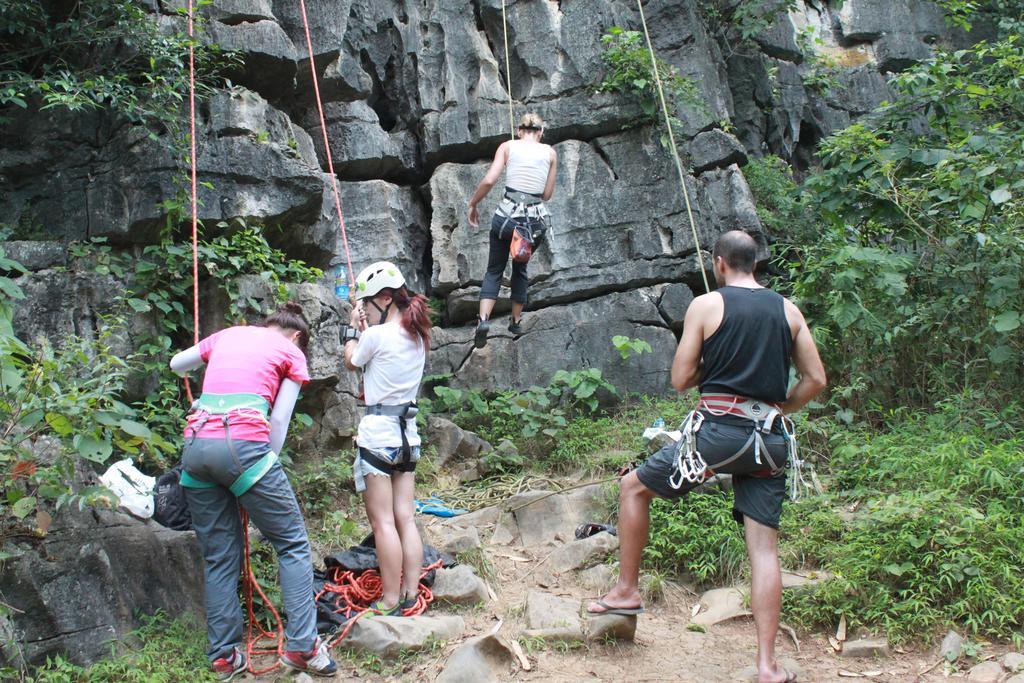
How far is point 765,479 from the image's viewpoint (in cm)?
382

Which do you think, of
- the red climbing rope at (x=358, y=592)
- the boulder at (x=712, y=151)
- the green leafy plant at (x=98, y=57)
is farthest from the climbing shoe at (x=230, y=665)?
the boulder at (x=712, y=151)

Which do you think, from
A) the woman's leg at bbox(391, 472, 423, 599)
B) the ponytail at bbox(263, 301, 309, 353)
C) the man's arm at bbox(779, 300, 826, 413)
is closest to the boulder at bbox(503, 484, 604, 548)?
the woman's leg at bbox(391, 472, 423, 599)

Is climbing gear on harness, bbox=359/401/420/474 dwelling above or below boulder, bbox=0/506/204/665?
above

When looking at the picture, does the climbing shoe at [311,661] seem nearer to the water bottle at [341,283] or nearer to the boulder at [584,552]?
the boulder at [584,552]

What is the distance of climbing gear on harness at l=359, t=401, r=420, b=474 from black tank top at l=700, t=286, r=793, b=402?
1.77 m

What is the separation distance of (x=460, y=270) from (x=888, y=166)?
4275 millimetres

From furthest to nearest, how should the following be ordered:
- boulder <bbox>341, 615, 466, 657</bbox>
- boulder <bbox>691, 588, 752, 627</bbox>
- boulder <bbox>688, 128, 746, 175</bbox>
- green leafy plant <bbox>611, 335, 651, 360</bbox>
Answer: boulder <bbox>688, 128, 746, 175</bbox>, green leafy plant <bbox>611, 335, 651, 360</bbox>, boulder <bbox>691, 588, 752, 627</bbox>, boulder <bbox>341, 615, 466, 657</bbox>

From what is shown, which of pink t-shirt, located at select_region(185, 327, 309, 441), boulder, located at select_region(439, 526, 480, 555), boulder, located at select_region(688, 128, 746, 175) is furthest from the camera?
boulder, located at select_region(688, 128, 746, 175)

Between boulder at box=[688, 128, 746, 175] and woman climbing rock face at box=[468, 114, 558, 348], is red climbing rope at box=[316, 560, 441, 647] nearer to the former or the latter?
woman climbing rock face at box=[468, 114, 558, 348]

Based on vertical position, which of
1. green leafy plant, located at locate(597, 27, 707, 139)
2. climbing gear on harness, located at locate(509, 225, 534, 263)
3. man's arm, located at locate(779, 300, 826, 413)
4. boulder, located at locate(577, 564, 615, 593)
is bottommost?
boulder, located at locate(577, 564, 615, 593)

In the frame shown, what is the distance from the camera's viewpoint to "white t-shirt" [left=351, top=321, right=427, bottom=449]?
4641mm

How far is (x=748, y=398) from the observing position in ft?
12.3

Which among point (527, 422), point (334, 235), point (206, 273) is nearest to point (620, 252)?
point (527, 422)

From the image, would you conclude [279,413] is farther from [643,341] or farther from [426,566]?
[643,341]
